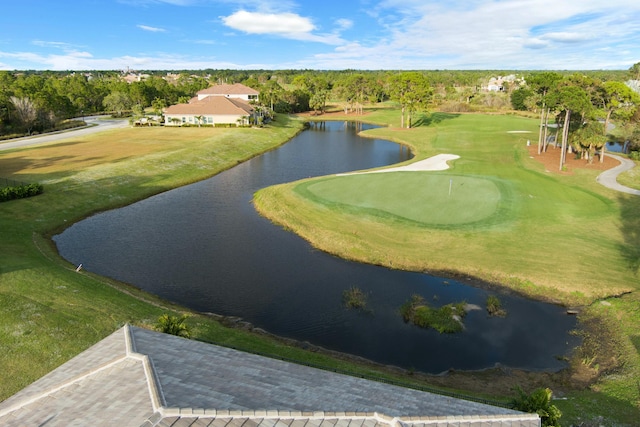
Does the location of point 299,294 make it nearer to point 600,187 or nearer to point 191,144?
point 600,187

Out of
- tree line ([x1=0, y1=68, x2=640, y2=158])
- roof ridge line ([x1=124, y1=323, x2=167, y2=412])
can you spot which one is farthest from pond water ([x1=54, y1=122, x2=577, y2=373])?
tree line ([x1=0, y1=68, x2=640, y2=158])

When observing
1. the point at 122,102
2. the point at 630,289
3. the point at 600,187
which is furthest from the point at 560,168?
the point at 122,102

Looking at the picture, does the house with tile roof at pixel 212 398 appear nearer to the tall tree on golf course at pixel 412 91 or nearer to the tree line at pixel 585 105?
the tree line at pixel 585 105

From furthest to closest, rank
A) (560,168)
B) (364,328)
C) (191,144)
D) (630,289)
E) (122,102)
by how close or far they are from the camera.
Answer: (122,102)
(191,144)
(560,168)
(630,289)
(364,328)

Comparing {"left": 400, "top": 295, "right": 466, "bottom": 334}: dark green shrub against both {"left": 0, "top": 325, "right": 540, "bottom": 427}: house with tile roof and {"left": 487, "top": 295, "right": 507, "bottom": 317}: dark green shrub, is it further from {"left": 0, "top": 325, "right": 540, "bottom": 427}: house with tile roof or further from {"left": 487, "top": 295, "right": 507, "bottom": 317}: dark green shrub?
{"left": 0, "top": 325, "right": 540, "bottom": 427}: house with tile roof

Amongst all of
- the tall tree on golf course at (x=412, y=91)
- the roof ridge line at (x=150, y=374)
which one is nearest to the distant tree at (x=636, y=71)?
the tall tree on golf course at (x=412, y=91)

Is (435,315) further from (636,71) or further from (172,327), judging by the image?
(636,71)

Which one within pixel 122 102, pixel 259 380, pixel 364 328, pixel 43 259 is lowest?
pixel 364 328
